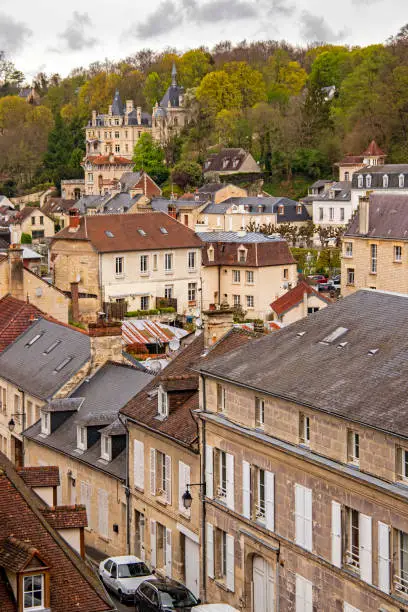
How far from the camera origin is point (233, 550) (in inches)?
1003

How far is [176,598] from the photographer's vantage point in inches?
992

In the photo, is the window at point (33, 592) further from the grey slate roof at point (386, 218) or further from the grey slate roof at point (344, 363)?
the grey slate roof at point (386, 218)

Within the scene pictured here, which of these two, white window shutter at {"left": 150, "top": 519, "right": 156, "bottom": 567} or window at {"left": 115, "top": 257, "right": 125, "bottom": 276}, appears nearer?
white window shutter at {"left": 150, "top": 519, "right": 156, "bottom": 567}

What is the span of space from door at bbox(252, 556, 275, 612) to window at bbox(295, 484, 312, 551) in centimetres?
154

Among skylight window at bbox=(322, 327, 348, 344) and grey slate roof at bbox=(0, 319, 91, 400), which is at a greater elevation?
skylight window at bbox=(322, 327, 348, 344)

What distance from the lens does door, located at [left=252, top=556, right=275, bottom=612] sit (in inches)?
957

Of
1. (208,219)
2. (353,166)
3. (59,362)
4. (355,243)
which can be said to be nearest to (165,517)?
(59,362)

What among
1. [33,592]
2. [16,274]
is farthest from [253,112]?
[33,592]

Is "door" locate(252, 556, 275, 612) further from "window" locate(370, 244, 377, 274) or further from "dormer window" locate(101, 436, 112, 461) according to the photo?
"window" locate(370, 244, 377, 274)

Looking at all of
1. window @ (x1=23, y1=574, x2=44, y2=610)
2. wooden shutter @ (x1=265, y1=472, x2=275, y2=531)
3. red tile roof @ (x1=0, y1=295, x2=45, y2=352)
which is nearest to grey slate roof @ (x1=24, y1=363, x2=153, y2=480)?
red tile roof @ (x1=0, y1=295, x2=45, y2=352)

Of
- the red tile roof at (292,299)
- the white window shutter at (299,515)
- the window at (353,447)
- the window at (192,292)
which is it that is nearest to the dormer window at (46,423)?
the white window shutter at (299,515)

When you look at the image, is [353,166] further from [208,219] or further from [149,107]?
[149,107]

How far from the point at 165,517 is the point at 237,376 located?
195 inches

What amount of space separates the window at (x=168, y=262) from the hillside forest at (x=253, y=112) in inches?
1603
